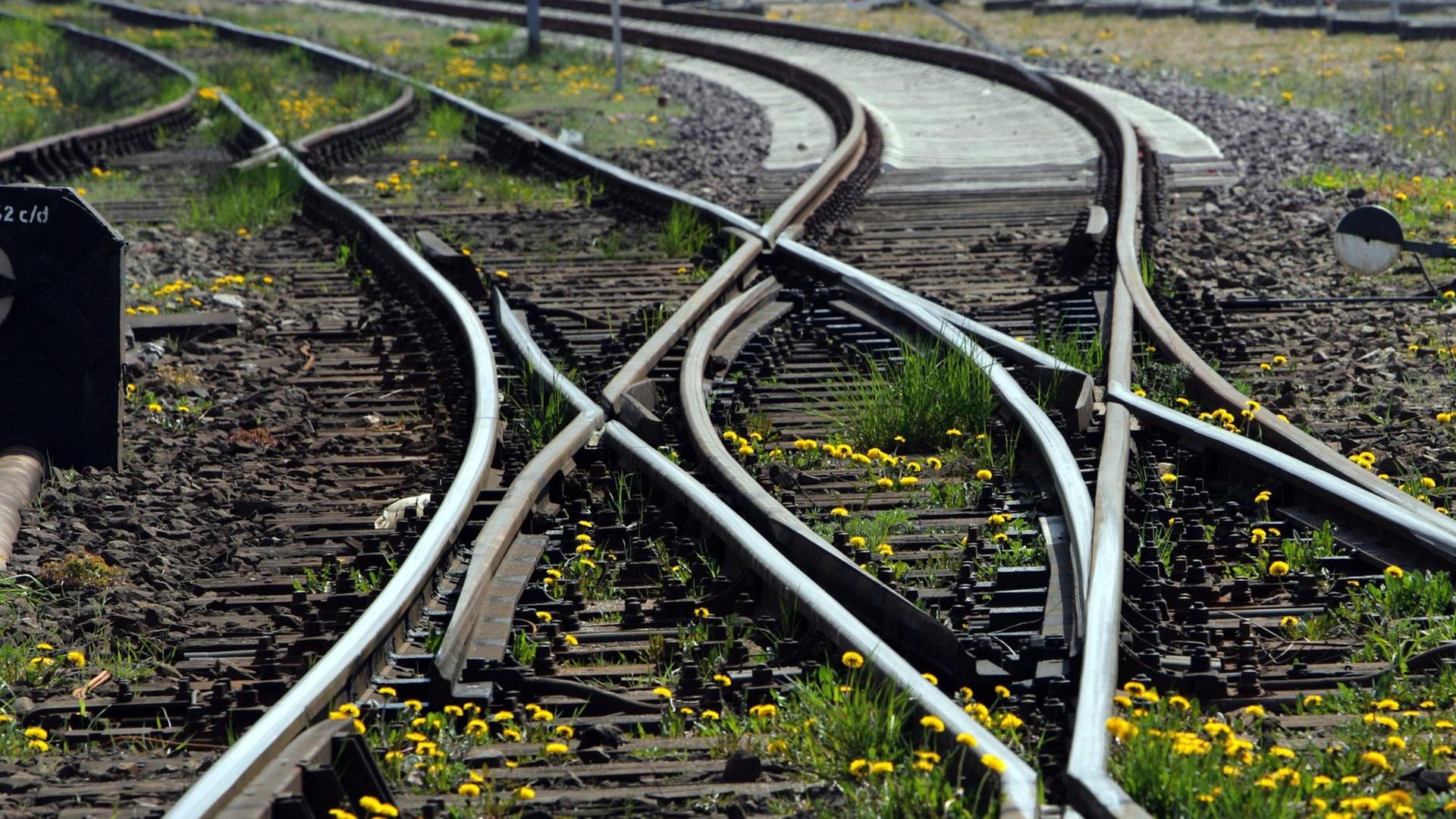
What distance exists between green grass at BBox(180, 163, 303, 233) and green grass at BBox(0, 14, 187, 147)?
121 inches

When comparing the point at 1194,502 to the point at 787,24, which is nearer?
the point at 1194,502

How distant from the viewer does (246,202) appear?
11.4m

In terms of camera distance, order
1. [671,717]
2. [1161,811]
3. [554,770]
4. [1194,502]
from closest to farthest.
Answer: [1161,811]
[554,770]
[671,717]
[1194,502]

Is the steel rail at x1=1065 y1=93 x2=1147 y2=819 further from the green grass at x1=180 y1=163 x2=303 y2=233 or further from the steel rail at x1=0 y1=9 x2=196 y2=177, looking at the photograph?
the steel rail at x1=0 y1=9 x2=196 y2=177

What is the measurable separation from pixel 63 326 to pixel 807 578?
10.1 ft

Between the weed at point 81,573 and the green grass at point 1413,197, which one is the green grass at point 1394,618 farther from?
the green grass at point 1413,197

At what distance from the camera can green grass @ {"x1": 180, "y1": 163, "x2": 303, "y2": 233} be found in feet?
36.6

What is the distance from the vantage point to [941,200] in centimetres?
1115

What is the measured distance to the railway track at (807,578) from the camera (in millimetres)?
3852

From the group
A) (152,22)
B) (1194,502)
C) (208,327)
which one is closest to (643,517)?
(1194,502)

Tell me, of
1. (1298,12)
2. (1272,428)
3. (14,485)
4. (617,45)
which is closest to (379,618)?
(14,485)

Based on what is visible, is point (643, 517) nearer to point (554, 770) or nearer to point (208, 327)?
point (554, 770)

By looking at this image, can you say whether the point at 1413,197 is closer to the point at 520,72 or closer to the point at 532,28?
the point at 520,72

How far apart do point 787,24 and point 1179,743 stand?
64.1ft
